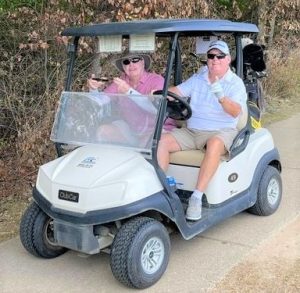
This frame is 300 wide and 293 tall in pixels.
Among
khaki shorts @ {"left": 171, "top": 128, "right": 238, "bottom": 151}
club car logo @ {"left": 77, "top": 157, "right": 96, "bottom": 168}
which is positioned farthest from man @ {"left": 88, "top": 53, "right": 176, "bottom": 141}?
khaki shorts @ {"left": 171, "top": 128, "right": 238, "bottom": 151}

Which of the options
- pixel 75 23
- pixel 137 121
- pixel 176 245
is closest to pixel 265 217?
pixel 176 245

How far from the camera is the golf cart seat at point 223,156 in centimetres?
402

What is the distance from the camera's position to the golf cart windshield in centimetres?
364

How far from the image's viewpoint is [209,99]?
4164 millimetres

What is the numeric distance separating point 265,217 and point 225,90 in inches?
46.6

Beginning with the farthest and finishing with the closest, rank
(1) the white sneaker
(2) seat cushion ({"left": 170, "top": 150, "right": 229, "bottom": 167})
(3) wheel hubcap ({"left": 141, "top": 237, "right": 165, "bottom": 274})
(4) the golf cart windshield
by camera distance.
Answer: (2) seat cushion ({"left": 170, "top": 150, "right": 229, "bottom": 167}) → (1) the white sneaker → (4) the golf cart windshield → (3) wheel hubcap ({"left": 141, "top": 237, "right": 165, "bottom": 274})

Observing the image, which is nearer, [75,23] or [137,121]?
[137,121]

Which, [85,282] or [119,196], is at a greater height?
[119,196]

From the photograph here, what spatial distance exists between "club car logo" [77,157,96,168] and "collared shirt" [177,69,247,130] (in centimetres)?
97

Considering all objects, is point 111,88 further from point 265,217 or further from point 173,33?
point 265,217

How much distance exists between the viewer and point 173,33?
3.54 metres

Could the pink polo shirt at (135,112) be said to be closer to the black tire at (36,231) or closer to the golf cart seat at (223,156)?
the golf cart seat at (223,156)

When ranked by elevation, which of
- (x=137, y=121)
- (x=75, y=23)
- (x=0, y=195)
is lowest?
(x=0, y=195)

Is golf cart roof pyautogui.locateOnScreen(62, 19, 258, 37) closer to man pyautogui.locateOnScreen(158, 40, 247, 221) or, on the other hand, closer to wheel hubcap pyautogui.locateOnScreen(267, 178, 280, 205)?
man pyautogui.locateOnScreen(158, 40, 247, 221)
